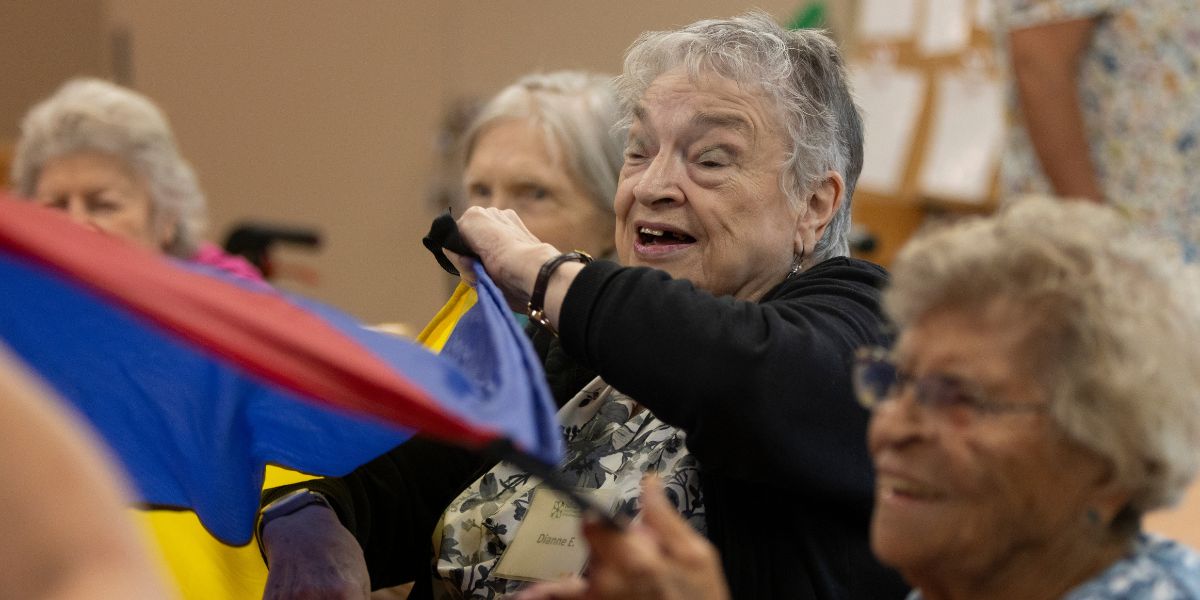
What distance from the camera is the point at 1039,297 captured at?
1371mm

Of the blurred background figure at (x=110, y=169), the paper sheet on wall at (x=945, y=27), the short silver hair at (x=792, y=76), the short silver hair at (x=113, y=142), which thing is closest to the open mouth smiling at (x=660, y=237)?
the short silver hair at (x=792, y=76)

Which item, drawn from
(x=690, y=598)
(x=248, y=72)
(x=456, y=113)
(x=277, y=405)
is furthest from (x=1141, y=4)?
(x=248, y=72)

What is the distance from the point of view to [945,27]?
6477 millimetres

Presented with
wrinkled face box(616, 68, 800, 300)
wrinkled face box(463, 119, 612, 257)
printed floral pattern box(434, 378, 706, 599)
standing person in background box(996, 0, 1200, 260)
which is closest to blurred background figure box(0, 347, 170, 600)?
printed floral pattern box(434, 378, 706, 599)

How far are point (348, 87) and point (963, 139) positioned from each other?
9.36ft

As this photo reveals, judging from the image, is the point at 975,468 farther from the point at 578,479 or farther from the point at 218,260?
the point at 218,260

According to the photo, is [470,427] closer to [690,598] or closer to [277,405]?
[690,598]

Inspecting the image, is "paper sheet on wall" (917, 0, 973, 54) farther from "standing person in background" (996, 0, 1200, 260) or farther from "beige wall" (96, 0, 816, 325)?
"standing person in background" (996, 0, 1200, 260)

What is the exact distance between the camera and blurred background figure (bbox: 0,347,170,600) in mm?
808

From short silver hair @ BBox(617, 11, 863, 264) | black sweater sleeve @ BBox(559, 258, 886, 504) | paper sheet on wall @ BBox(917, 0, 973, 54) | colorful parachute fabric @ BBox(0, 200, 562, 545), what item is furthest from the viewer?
paper sheet on wall @ BBox(917, 0, 973, 54)

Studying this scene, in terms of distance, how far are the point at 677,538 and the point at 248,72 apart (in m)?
5.84

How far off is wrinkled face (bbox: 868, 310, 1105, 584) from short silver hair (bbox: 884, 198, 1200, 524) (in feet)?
0.07

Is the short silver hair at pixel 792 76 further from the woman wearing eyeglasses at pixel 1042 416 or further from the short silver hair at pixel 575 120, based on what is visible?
the short silver hair at pixel 575 120

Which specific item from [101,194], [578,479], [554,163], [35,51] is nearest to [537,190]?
[554,163]
